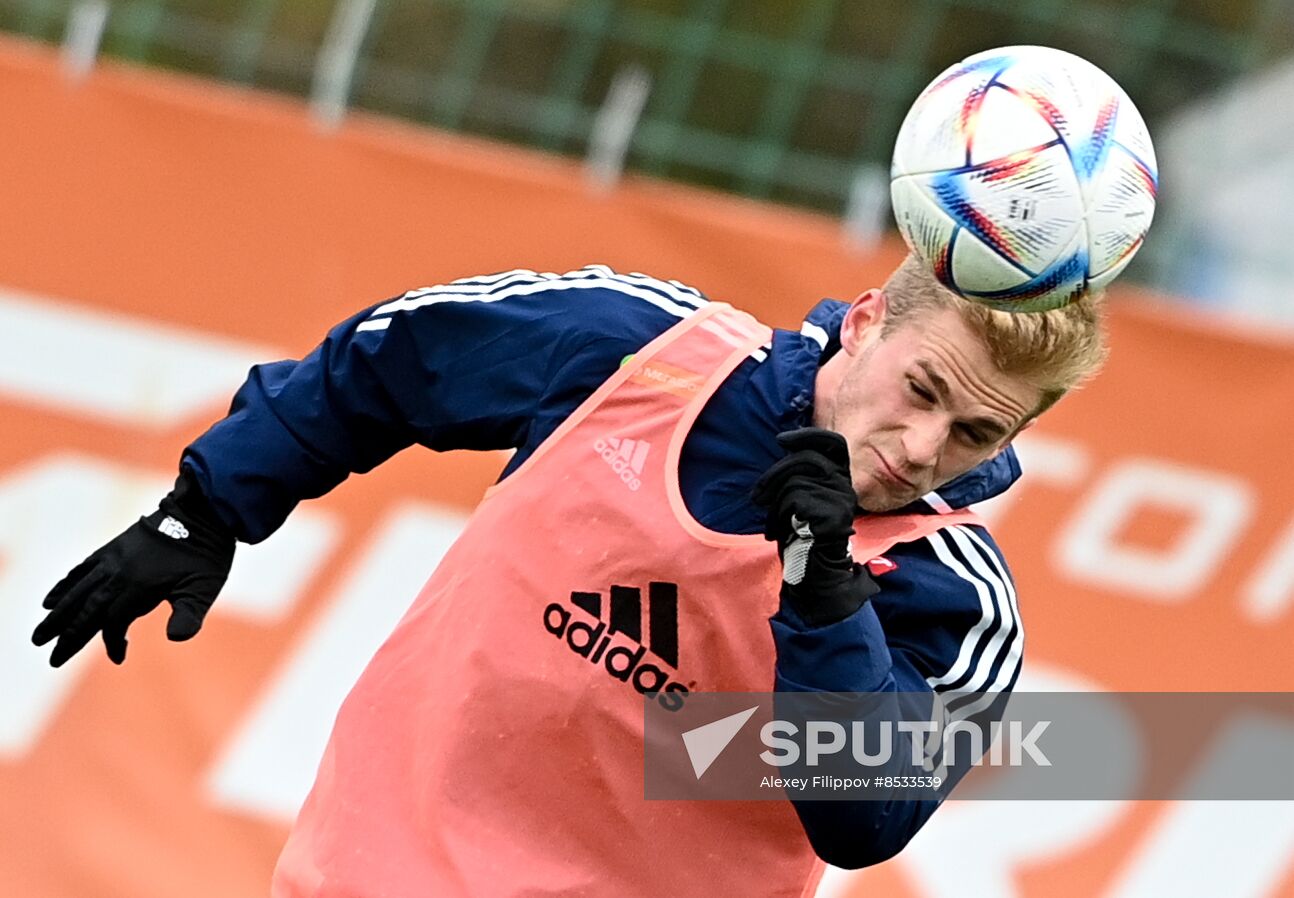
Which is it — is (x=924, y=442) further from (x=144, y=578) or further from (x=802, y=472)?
(x=144, y=578)

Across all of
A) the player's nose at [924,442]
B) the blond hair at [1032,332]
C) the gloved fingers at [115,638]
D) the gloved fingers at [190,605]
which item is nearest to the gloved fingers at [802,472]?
the player's nose at [924,442]

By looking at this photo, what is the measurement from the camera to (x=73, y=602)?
291 cm

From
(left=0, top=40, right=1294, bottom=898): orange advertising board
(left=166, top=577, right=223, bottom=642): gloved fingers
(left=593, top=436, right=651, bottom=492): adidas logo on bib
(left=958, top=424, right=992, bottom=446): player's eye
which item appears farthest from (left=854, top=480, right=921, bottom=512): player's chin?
(left=0, top=40, right=1294, bottom=898): orange advertising board

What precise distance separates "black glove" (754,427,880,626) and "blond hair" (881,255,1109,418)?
0.27 metres

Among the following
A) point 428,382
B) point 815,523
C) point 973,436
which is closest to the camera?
point 815,523

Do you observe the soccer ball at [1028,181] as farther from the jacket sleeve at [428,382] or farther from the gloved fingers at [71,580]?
the gloved fingers at [71,580]

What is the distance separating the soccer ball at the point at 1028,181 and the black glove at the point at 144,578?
1.21 metres

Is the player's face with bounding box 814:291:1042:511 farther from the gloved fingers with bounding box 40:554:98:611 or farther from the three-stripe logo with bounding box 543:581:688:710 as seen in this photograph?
the gloved fingers with bounding box 40:554:98:611

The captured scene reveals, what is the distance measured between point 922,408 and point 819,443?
199mm

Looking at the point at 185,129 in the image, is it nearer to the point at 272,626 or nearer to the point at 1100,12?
the point at 272,626

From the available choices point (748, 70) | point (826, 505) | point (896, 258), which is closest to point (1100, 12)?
point (748, 70)

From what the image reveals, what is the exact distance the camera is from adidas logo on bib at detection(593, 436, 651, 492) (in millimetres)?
2691

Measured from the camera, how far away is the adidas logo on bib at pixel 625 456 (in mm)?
2691

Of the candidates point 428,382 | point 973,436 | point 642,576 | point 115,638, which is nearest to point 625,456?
point 642,576
